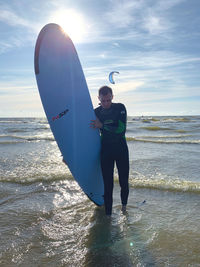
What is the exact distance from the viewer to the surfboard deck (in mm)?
3402

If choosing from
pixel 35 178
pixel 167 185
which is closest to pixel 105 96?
pixel 167 185

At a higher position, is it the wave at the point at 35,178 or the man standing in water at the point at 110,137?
the man standing in water at the point at 110,137

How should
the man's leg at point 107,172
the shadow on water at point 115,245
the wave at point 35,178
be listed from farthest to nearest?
the wave at point 35,178, the man's leg at point 107,172, the shadow on water at point 115,245

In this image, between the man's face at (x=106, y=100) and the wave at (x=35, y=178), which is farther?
the wave at (x=35, y=178)

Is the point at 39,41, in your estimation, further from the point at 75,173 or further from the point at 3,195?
the point at 3,195

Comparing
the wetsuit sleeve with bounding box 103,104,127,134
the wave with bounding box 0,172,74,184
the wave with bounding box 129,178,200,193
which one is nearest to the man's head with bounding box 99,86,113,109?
the wetsuit sleeve with bounding box 103,104,127,134

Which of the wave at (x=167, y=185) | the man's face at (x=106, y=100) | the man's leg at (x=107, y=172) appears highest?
the man's face at (x=106, y=100)

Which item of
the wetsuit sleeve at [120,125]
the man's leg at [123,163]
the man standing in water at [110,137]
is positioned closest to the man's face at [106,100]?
the man standing in water at [110,137]

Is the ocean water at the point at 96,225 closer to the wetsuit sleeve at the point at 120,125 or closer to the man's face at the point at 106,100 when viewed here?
the wetsuit sleeve at the point at 120,125

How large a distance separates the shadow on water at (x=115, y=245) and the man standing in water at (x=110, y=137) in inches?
11.6

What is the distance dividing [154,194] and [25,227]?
2549 mm

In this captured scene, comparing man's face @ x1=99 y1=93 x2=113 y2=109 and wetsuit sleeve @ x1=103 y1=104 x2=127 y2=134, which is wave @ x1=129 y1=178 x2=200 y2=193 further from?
man's face @ x1=99 y1=93 x2=113 y2=109

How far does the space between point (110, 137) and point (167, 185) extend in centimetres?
223

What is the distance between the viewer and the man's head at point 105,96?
11.1 ft
